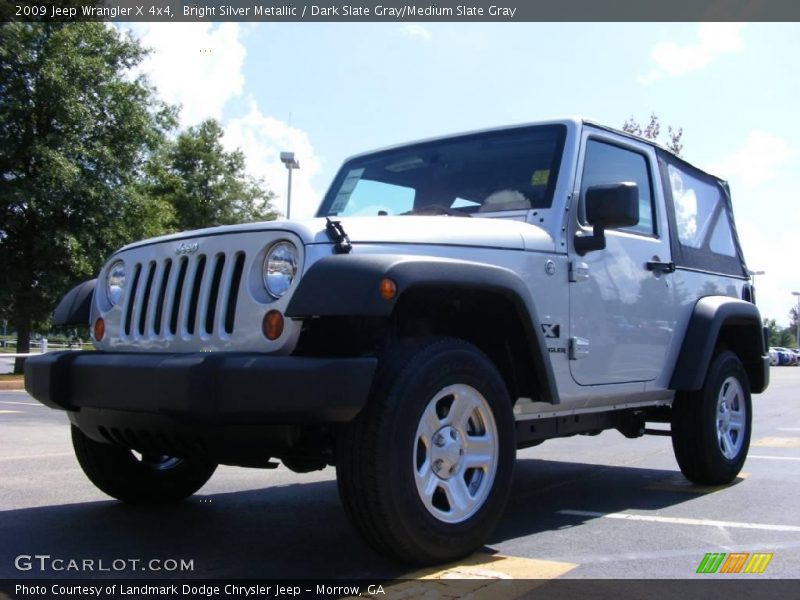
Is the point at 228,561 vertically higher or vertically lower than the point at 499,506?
lower

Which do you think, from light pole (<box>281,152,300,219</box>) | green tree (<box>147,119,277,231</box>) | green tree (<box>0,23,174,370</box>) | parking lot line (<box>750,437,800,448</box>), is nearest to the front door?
parking lot line (<box>750,437,800,448</box>)

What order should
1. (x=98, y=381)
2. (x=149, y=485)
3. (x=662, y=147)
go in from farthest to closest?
(x=662, y=147), (x=149, y=485), (x=98, y=381)

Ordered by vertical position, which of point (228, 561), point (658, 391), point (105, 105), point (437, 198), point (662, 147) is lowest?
point (228, 561)

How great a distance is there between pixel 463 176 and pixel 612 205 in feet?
3.28

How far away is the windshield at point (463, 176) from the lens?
4.52 metres

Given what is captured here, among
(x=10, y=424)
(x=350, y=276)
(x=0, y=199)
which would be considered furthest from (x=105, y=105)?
(x=350, y=276)

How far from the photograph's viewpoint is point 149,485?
4664 mm

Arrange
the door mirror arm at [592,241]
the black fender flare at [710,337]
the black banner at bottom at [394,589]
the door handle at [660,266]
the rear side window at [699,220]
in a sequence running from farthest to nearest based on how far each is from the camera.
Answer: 1. the rear side window at [699,220]
2. the black fender flare at [710,337]
3. the door handle at [660,266]
4. the door mirror arm at [592,241]
5. the black banner at bottom at [394,589]

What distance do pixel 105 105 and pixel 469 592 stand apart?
21.6m

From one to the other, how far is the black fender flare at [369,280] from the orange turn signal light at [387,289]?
12mm

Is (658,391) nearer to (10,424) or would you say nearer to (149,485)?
(149,485)

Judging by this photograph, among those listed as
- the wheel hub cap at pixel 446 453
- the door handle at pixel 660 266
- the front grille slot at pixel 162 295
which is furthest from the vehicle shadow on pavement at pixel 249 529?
the door handle at pixel 660 266

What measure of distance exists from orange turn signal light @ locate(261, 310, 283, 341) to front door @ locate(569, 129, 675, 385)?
1708 mm

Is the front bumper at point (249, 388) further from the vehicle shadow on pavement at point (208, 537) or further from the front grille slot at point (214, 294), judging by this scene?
the vehicle shadow on pavement at point (208, 537)
